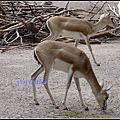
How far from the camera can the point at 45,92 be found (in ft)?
19.2

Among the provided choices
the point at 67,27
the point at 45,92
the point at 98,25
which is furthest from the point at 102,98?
the point at 98,25

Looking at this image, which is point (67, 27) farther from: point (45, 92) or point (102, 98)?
point (102, 98)

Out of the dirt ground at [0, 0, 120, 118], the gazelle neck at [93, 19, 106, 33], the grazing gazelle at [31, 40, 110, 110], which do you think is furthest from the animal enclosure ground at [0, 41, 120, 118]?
the gazelle neck at [93, 19, 106, 33]

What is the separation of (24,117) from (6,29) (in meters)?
Answer: 6.05

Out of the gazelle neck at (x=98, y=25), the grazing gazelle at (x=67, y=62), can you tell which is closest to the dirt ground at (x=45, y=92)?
the grazing gazelle at (x=67, y=62)

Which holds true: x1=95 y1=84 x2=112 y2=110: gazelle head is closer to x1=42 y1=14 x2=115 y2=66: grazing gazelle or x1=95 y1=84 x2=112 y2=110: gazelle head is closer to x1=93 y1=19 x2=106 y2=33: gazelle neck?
x1=42 y1=14 x2=115 y2=66: grazing gazelle

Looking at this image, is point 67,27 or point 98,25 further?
point 98,25

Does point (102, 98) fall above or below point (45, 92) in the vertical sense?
above

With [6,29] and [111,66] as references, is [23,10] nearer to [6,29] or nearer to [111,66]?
[6,29]

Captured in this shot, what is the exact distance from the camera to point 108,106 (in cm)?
531

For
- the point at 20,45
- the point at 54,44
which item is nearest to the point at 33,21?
the point at 20,45

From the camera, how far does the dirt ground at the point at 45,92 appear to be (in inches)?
192

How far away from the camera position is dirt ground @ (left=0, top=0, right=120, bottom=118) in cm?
488

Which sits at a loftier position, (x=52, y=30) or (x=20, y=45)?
(x=52, y=30)
